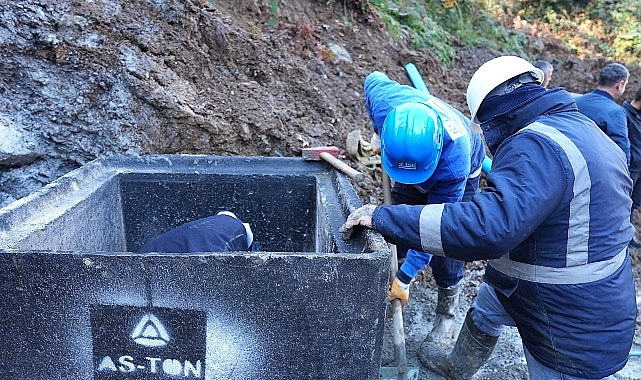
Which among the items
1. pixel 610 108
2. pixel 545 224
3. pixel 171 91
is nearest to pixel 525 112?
pixel 545 224

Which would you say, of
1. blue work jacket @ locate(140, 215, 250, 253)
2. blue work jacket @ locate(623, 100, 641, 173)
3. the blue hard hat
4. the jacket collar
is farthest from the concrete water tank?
blue work jacket @ locate(623, 100, 641, 173)

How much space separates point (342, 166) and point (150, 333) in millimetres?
1440

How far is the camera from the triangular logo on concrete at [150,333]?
152 centimetres

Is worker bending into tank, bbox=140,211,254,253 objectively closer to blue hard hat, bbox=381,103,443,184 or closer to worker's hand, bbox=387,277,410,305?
blue hard hat, bbox=381,103,443,184

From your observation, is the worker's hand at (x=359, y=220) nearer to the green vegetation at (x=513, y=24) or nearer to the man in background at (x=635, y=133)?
the man in background at (x=635, y=133)

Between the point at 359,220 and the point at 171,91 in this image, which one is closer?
the point at 359,220

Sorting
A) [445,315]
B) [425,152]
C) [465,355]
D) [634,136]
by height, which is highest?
[425,152]

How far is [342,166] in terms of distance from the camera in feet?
8.87

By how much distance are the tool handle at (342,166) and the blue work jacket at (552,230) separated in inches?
29.8

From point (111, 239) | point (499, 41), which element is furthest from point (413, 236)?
point (499, 41)

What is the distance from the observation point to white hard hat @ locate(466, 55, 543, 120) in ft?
6.13

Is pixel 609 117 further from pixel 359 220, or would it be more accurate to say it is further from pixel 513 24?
pixel 513 24

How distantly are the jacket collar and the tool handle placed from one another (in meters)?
0.78

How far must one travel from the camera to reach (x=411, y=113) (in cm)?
241
